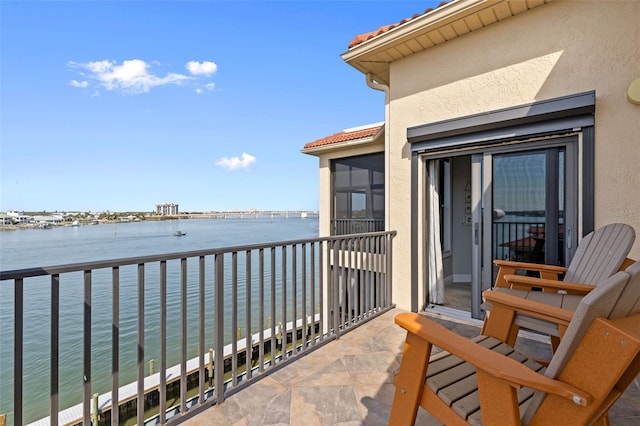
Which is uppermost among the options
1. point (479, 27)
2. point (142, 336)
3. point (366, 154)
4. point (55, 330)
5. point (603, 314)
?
point (479, 27)

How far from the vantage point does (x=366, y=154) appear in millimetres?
5828

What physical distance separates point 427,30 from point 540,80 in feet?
3.96

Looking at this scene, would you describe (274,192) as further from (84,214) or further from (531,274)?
(531,274)

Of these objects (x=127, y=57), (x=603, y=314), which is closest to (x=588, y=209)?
(x=603, y=314)

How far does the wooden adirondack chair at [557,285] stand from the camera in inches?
68.1

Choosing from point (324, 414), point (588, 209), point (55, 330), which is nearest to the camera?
point (55, 330)

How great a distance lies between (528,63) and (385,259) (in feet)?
7.98

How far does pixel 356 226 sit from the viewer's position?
6.18m

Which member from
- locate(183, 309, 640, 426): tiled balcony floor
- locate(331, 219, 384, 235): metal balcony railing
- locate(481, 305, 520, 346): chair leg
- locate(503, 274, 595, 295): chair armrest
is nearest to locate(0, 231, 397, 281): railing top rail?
locate(183, 309, 640, 426): tiled balcony floor

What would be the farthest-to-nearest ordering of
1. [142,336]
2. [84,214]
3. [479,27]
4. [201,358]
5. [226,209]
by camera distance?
[226,209]
[84,214]
[479,27]
[201,358]
[142,336]

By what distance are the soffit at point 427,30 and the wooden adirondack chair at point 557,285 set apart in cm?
218

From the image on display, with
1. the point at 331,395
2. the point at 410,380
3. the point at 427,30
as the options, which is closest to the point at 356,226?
the point at 427,30

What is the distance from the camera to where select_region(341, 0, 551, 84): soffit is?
9.58 ft

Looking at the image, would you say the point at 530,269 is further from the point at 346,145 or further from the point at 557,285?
the point at 346,145
